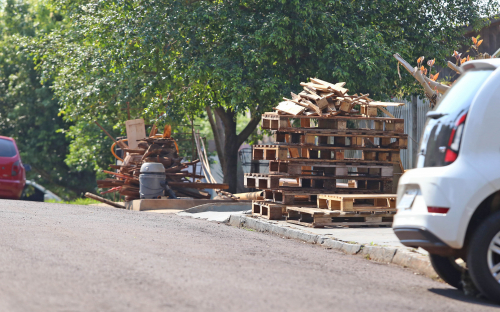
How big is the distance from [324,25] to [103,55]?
277 inches

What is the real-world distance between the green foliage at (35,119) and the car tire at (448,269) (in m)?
26.8

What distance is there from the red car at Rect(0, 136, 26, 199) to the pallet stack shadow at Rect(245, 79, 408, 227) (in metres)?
→ 7.46

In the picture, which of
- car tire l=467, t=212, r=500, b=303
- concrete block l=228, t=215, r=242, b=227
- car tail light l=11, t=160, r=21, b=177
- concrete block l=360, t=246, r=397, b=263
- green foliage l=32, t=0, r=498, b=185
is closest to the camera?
car tire l=467, t=212, r=500, b=303

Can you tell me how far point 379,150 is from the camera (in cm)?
1163

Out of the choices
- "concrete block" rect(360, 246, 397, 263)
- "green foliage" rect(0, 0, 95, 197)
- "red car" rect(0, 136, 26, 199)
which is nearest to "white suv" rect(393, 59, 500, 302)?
"concrete block" rect(360, 246, 397, 263)

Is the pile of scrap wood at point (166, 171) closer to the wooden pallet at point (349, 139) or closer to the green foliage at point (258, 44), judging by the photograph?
the green foliage at point (258, 44)

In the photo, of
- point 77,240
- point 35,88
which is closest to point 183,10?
point 77,240

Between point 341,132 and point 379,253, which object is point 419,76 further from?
point 379,253

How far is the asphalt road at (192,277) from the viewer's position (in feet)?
15.7

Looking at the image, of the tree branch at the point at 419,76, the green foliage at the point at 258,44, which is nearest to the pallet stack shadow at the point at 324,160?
the tree branch at the point at 419,76

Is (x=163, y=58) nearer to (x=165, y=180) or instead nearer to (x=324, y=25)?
(x=165, y=180)

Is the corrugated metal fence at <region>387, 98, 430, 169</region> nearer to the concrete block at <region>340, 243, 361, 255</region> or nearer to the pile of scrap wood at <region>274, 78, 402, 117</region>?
the pile of scrap wood at <region>274, 78, 402, 117</region>

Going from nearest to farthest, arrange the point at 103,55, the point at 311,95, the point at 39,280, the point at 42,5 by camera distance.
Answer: the point at 39,280, the point at 311,95, the point at 103,55, the point at 42,5

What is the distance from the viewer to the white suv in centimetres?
526
